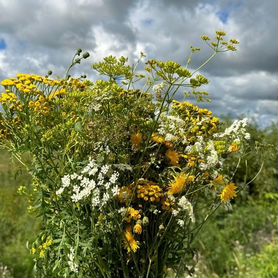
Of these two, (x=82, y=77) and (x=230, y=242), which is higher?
(x=82, y=77)

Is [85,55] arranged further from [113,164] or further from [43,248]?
[43,248]

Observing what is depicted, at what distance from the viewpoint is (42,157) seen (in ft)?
5.75

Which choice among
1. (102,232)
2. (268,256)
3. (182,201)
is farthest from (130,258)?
(268,256)

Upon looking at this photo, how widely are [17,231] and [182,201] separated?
4.61m

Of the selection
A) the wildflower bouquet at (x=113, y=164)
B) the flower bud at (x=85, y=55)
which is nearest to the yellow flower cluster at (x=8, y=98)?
the wildflower bouquet at (x=113, y=164)

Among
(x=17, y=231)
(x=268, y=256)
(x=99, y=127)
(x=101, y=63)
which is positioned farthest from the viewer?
(x=17, y=231)

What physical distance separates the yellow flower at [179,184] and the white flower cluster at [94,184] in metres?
0.19

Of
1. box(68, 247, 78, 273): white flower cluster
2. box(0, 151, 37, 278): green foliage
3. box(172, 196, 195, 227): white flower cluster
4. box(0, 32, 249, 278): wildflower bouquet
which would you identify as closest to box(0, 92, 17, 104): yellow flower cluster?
box(0, 32, 249, 278): wildflower bouquet

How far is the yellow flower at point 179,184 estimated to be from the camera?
175 centimetres

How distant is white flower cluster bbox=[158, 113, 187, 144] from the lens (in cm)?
185

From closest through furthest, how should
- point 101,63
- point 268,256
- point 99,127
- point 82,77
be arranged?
point 99,127 → point 101,63 → point 82,77 → point 268,256

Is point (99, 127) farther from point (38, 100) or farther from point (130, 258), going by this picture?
point (130, 258)

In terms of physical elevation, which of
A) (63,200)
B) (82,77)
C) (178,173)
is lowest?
(63,200)

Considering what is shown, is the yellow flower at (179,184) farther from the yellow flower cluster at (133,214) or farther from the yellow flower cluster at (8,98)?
the yellow flower cluster at (8,98)
